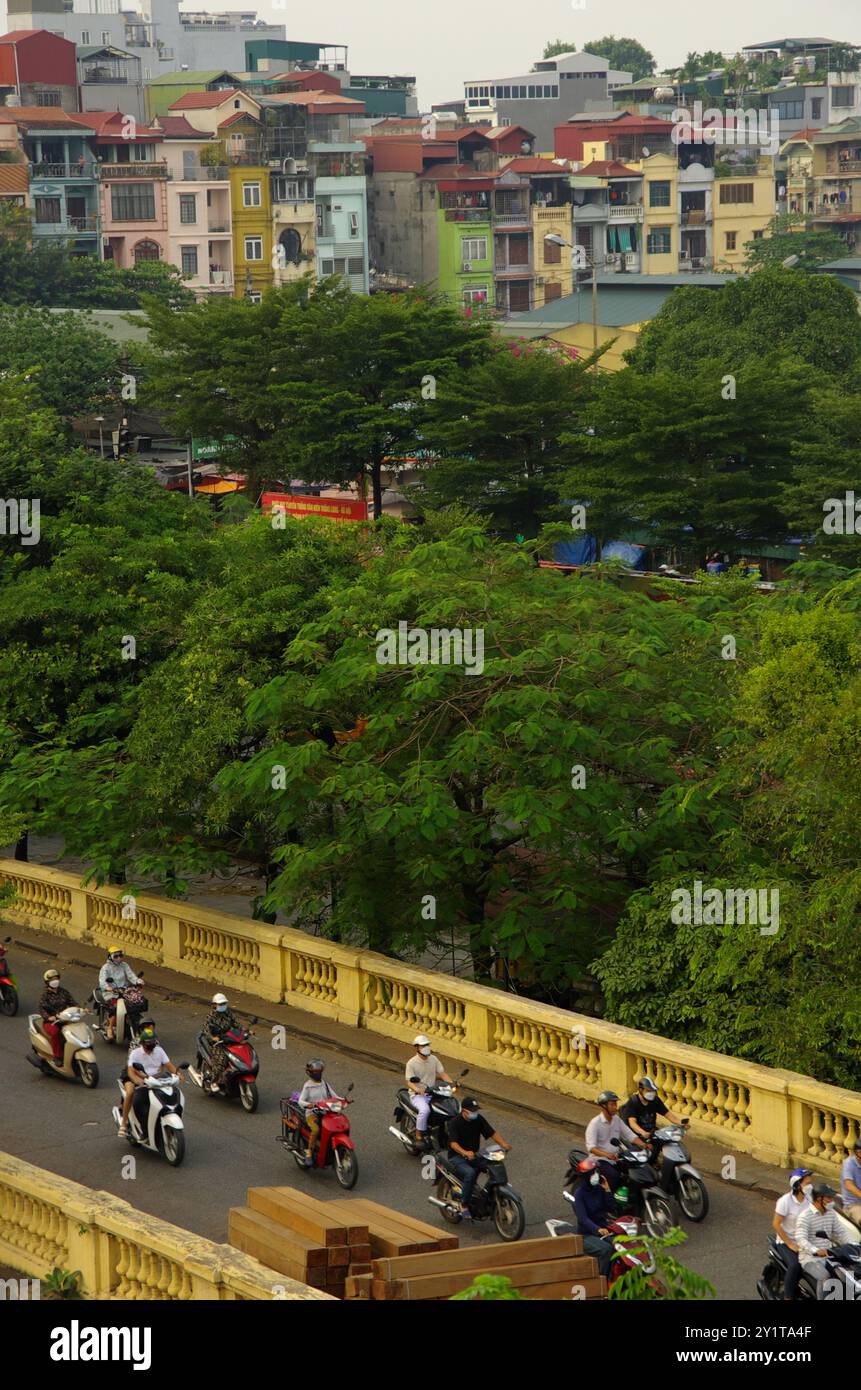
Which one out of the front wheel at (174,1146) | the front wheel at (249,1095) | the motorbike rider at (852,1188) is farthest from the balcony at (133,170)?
the motorbike rider at (852,1188)

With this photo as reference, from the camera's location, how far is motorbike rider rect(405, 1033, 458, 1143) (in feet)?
58.9

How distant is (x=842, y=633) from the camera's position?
2052 centimetres

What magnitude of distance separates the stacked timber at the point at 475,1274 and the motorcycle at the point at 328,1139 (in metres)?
3.77

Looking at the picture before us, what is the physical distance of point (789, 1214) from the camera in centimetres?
1430

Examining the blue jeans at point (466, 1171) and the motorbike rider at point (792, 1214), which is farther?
the blue jeans at point (466, 1171)

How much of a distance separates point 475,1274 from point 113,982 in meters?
10.0

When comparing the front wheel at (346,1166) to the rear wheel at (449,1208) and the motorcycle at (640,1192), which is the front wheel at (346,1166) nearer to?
the rear wheel at (449,1208)

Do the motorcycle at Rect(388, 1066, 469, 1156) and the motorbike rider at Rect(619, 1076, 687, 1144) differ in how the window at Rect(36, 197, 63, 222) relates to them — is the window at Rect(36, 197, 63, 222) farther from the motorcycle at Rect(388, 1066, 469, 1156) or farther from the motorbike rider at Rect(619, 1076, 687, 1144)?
the motorbike rider at Rect(619, 1076, 687, 1144)

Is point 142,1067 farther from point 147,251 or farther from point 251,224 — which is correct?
point 251,224

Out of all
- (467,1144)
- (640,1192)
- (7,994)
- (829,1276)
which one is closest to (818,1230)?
(829,1276)

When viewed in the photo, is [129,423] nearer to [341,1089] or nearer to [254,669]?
[254,669]

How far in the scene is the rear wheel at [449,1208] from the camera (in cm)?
1640

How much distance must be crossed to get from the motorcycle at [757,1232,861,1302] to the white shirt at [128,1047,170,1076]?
22.1ft
